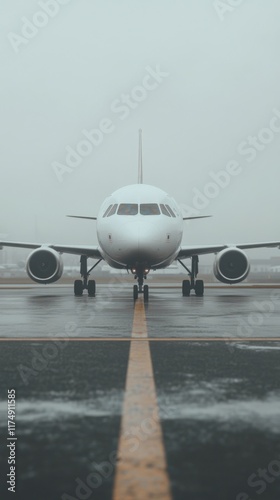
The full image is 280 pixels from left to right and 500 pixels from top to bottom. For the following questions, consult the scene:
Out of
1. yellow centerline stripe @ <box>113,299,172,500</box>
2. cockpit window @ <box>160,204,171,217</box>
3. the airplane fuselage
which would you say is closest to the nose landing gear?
the airplane fuselage

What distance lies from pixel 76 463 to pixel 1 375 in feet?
8.19

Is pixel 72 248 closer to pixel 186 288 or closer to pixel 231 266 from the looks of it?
pixel 186 288

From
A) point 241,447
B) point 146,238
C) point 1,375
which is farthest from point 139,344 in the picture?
point 146,238

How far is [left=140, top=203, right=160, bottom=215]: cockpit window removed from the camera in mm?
18016

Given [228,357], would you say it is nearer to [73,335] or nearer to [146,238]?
[73,335]

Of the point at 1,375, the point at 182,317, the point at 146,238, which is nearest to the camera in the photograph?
the point at 1,375

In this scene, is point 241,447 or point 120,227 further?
point 120,227

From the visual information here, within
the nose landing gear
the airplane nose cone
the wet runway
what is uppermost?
the airplane nose cone

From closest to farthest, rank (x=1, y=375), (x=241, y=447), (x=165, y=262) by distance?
(x=241, y=447) < (x=1, y=375) < (x=165, y=262)

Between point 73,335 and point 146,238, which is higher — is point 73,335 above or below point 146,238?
below

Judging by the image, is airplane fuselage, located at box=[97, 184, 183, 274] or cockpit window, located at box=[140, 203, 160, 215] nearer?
airplane fuselage, located at box=[97, 184, 183, 274]

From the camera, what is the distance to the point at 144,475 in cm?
266

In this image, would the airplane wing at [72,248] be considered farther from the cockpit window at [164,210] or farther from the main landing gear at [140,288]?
the main landing gear at [140,288]

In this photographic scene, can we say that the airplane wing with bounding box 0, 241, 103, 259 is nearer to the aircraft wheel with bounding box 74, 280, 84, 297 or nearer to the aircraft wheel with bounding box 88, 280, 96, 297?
the aircraft wheel with bounding box 88, 280, 96, 297
